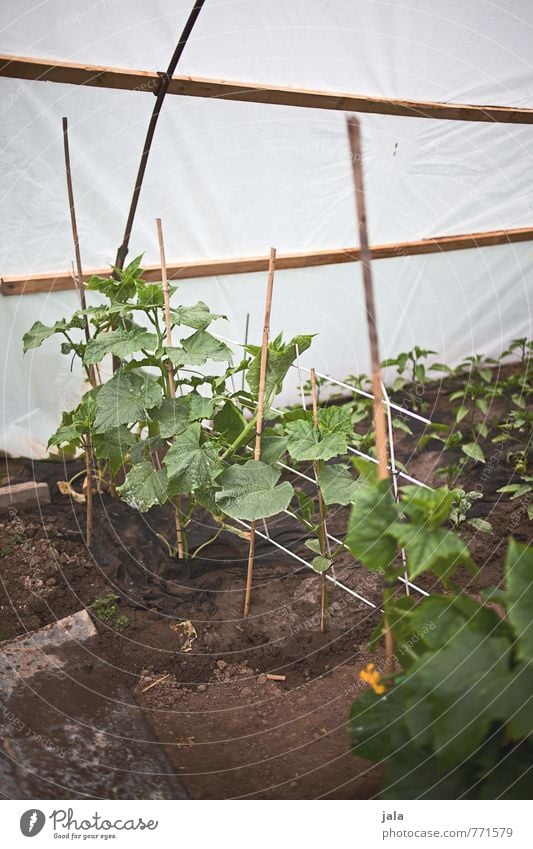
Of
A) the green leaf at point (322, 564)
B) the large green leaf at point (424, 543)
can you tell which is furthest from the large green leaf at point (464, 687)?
the green leaf at point (322, 564)

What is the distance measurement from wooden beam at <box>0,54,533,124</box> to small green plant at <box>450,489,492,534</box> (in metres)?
1.29

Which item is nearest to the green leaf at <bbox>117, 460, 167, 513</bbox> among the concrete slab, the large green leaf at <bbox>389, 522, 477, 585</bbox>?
the concrete slab

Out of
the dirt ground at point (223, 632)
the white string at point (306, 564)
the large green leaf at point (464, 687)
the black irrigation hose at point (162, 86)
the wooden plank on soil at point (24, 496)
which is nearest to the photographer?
the large green leaf at point (464, 687)

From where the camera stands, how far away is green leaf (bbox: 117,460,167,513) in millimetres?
2148

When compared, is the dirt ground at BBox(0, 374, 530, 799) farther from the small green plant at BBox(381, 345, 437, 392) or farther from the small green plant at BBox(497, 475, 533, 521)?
the small green plant at BBox(381, 345, 437, 392)

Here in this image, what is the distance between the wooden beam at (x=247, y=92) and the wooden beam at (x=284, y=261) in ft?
2.07

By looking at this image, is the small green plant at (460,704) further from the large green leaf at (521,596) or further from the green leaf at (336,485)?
the green leaf at (336,485)

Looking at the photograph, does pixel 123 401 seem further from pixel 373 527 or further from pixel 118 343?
pixel 373 527

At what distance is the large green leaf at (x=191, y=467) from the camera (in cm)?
197

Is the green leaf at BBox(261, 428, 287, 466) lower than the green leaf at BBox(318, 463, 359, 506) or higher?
higher

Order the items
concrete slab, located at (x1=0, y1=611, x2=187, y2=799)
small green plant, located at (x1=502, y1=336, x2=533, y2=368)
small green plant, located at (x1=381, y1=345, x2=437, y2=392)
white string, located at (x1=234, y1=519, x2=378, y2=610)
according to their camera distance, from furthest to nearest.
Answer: small green plant, located at (x1=502, y1=336, x2=533, y2=368) → small green plant, located at (x1=381, y1=345, x2=437, y2=392) → white string, located at (x1=234, y1=519, x2=378, y2=610) → concrete slab, located at (x1=0, y1=611, x2=187, y2=799)

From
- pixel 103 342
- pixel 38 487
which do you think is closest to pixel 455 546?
pixel 103 342

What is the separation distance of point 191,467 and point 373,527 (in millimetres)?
767

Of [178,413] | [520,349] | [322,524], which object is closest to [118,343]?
[178,413]
